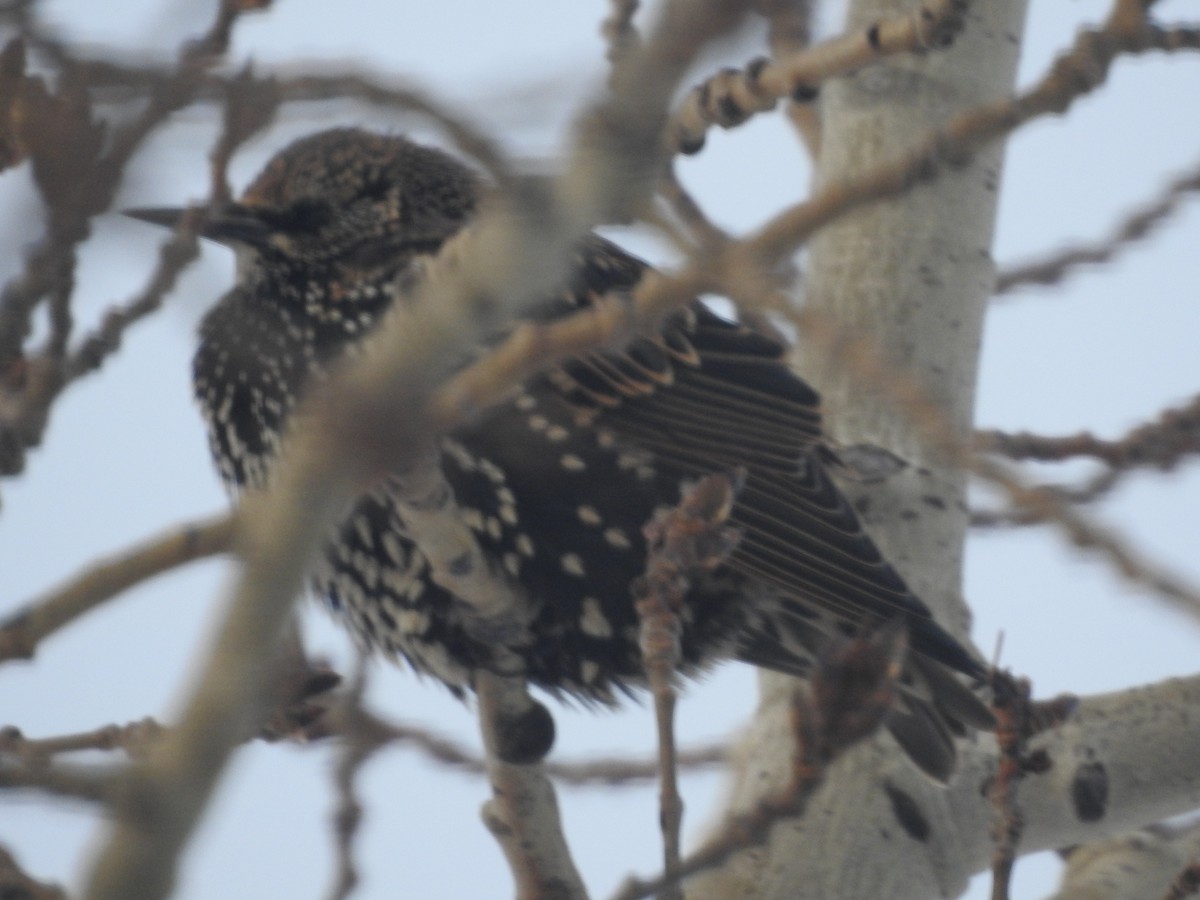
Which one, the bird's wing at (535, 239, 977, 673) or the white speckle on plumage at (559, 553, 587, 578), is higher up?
the bird's wing at (535, 239, 977, 673)

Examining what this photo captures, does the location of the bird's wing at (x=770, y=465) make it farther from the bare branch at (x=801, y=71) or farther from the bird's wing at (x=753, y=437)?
the bare branch at (x=801, y=71)

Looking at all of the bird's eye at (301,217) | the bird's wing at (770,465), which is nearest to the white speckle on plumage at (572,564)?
the bird's wing at (770,465)

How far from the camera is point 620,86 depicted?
1092mm

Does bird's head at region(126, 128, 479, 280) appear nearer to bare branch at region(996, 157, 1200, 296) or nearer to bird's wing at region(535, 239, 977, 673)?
bird's wing at region(535, 239, 977, 673)

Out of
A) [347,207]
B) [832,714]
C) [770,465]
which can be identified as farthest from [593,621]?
[832,714]

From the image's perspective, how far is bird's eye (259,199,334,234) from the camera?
327cm

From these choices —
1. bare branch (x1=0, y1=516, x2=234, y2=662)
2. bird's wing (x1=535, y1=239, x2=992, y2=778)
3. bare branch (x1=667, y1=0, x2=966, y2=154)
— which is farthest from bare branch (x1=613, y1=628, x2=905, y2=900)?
bird's wing (x1=535, y1=239, x2=992, y2=778)

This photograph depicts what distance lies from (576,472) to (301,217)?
2.75ft

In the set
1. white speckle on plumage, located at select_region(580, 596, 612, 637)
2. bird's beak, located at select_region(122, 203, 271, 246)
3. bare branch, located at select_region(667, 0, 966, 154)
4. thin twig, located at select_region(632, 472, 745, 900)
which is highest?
bird's beak, located at select_region(122, 203, 271, 246)

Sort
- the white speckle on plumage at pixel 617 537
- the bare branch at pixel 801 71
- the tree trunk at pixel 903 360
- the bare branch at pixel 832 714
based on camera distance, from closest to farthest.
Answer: the bare branch at pixel 832 714, the bare branch at pixel 801 71, the tree trunk at pixel 903 360, the white speckle on plumage at pixel 617 537

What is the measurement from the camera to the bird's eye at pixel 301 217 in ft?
10.7

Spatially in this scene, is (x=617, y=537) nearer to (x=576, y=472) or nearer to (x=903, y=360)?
(x=576, y=472)

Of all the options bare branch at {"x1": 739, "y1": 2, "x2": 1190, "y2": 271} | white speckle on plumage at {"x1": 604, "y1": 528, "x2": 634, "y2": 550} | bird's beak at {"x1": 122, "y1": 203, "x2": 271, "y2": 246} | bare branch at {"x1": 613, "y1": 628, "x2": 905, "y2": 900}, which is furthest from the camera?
bird's beak at {"x1": 122, "y1": 203, "x2": 271, "y2": 246}

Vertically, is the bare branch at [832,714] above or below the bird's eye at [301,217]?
below
